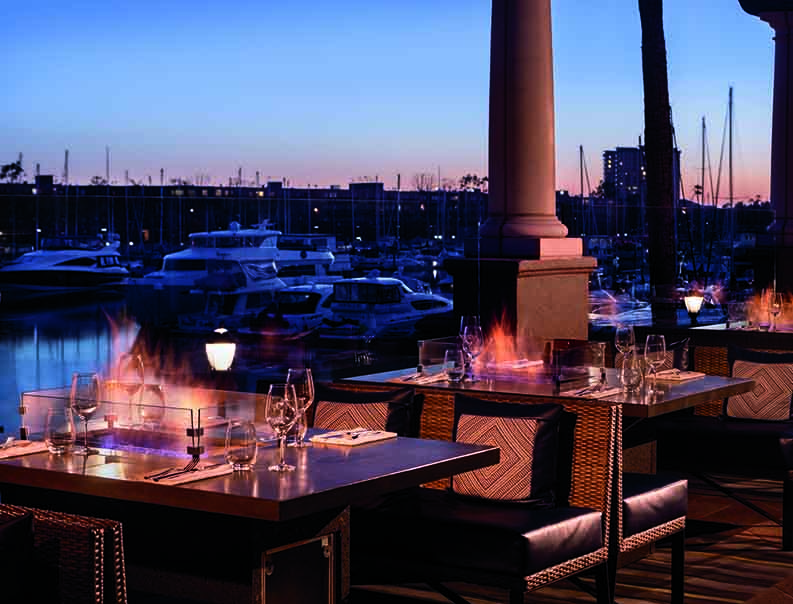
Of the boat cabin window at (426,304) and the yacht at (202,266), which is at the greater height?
the yacht at (202,266)

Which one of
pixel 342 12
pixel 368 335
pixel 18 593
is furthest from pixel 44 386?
pixel 368 335

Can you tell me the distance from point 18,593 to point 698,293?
10.4 metres

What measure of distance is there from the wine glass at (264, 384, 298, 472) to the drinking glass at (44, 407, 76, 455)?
720mm

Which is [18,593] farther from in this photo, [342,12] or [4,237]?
[342,12]

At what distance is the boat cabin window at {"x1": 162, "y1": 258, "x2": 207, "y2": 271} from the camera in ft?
24.7

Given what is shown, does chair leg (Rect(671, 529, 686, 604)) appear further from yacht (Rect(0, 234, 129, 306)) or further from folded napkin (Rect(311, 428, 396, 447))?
yacht (Rect(0, 234, 129, 306))

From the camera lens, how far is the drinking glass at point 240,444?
14.6 feet

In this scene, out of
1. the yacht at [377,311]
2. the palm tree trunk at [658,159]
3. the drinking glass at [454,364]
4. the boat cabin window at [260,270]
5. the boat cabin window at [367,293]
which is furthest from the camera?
the yacht at [377,311]

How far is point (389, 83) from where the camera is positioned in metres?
14.0

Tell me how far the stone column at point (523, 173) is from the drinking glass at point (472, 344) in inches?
76.9

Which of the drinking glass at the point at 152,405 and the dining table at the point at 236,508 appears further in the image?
the drinking glass at the point at 152,405

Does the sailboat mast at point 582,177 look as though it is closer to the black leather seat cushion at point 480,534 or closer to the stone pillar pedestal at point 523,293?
the stone pillar pedestal at point 523,293

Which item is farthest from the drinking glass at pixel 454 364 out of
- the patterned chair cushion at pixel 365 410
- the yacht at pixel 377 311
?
the yacht at pixel 377 311

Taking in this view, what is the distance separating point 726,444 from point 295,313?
749 cm
